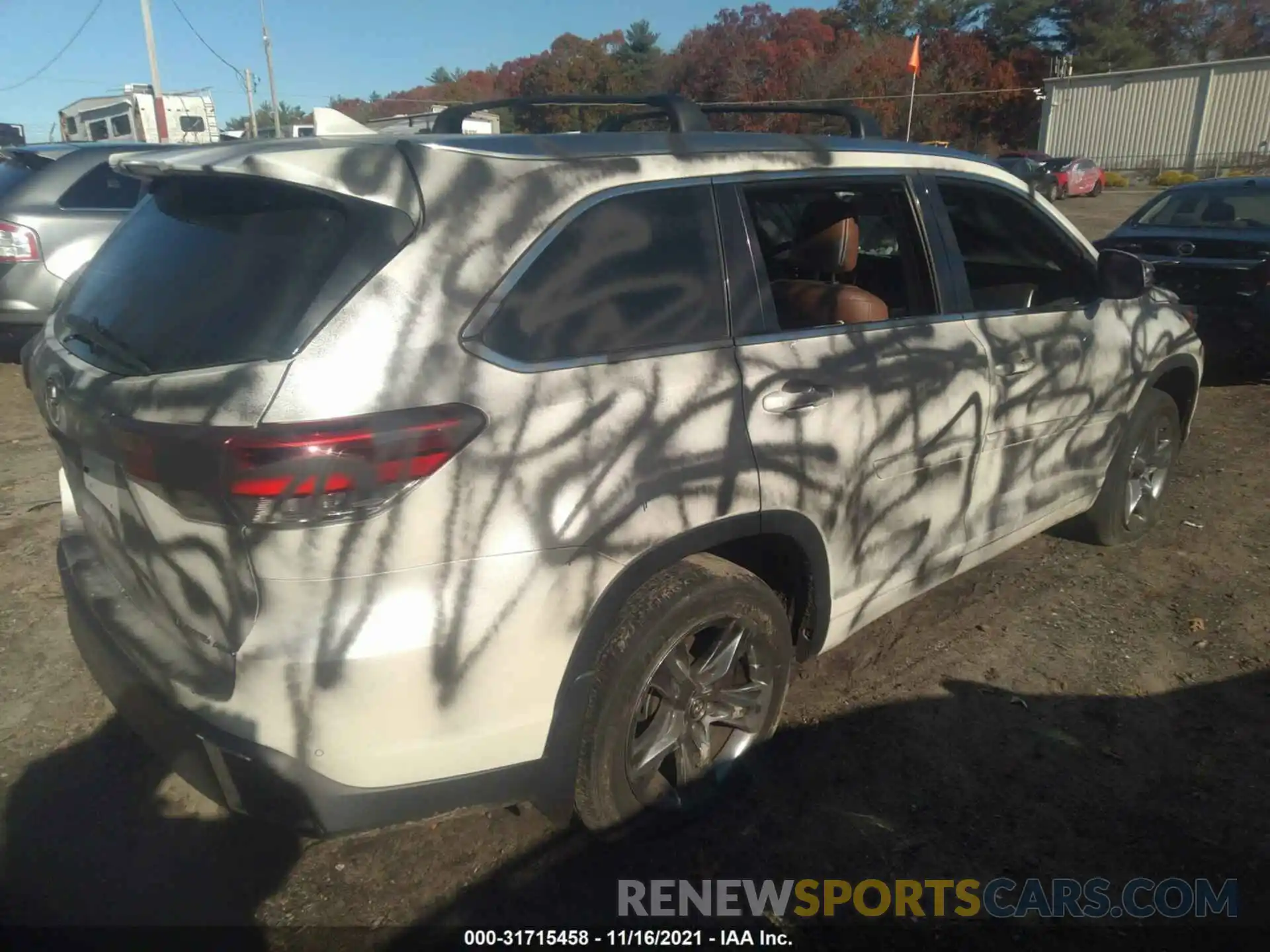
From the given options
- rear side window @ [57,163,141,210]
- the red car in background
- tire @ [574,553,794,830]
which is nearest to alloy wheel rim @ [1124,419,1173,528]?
tire @ [574,553,794,830]

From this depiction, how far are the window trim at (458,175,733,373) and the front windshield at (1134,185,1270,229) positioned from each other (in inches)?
277

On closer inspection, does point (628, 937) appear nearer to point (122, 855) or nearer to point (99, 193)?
point (122, 855)

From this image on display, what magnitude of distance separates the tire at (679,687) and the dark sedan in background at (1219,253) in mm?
6087

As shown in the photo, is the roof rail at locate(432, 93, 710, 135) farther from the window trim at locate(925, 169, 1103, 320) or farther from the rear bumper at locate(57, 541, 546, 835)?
the rear bumper at locate(57, 541, 546, 835)

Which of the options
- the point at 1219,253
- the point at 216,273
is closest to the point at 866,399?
the point at 216,273

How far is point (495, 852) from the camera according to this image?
2.57 meters

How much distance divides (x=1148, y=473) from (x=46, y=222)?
7440 millimetres

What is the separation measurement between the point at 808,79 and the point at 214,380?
163 ft

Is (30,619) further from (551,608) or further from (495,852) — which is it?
(551,608)

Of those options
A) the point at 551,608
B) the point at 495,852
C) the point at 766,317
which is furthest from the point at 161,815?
the point at 766,317

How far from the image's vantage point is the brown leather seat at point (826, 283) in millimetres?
3014

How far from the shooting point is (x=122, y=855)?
255 cm

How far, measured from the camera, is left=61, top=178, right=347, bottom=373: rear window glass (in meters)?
1.92

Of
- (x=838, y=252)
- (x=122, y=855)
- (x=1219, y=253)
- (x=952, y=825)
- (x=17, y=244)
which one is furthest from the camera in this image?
(x=1219, y=253)
